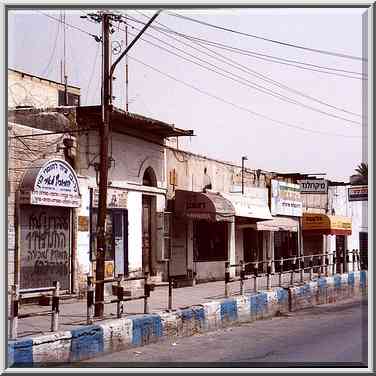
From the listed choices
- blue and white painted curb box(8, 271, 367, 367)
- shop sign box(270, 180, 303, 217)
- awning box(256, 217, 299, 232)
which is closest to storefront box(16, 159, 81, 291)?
blue and white painted curb box(8, 271, 367, 367)

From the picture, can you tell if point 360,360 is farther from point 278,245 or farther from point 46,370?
point 278,245

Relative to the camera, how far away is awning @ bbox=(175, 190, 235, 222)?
68.4 feet

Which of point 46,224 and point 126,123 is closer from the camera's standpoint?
point 46,224

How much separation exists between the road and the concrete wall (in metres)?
8.18

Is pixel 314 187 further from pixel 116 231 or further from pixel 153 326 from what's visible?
pixel 153 326

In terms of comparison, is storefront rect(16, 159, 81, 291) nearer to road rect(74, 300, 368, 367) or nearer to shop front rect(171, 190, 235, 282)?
road rect(74, 300, 368, 367)

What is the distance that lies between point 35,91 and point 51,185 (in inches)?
244

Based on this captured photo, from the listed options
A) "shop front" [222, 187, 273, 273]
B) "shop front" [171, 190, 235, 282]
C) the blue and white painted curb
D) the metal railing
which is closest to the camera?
the blue and white painted curb

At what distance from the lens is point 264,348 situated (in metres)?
11.7

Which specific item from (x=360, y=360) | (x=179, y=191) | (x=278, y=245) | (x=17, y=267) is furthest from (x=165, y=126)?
(x=278, y=245)

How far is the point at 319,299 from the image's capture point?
2027cm

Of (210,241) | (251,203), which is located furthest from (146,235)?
(251,203)

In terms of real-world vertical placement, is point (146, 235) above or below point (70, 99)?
below

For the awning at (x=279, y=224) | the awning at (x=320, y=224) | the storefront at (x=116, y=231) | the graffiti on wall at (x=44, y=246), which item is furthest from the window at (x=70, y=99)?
the awning at (x=320, y=224)
